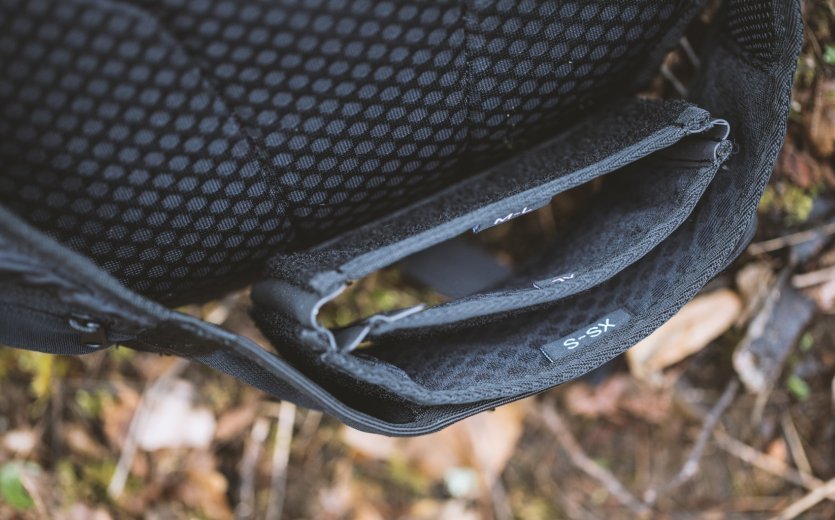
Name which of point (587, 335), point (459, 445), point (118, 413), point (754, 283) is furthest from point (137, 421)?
point (754, 283)

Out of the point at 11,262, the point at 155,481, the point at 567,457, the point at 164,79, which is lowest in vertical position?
the point at 567,457

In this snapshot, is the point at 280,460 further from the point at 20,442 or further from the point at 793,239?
the point at 793,239

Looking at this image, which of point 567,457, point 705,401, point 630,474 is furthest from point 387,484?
point 705,401

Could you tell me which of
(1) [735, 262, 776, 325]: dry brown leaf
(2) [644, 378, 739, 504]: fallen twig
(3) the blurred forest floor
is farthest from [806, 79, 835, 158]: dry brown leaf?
(2) [644, 378, 739, 504]: fallen twig

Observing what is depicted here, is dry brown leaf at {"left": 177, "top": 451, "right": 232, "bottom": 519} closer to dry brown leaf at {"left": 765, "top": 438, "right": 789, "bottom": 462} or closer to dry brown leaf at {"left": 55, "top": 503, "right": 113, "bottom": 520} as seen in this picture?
dry brown leaf at {"left": 55, "top": 503, "right": 113, "bottom": 520}

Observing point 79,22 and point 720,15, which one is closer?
point 79,22

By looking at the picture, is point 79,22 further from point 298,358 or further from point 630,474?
point 630,474

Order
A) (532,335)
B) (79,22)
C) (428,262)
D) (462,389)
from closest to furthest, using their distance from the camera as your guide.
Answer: (79,22) < (462,389) < (532,335) < (428,262)
